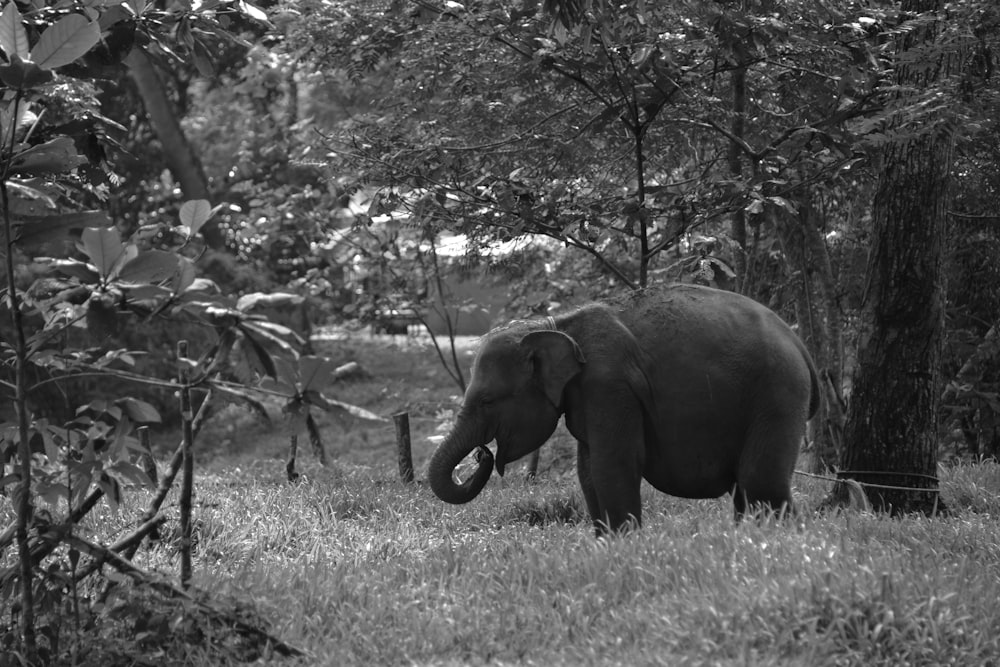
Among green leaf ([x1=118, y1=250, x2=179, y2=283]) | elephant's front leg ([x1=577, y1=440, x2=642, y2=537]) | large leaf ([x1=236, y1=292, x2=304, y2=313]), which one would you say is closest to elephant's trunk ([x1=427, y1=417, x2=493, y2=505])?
elephant's front leg ([x1=577, y1=440, x2=642, y2=537])

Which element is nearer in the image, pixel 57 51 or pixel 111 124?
pixel 57 51

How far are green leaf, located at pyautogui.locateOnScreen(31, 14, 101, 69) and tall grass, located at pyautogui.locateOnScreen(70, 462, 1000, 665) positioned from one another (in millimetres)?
2394

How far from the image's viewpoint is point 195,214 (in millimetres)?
4301

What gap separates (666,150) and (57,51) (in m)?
6.69

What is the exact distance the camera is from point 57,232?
4.34 metres

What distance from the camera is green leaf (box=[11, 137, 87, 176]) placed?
4402 mm

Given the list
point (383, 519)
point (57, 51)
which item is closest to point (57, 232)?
point (57, 51)

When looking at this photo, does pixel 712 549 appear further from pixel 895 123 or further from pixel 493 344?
pixel 895 123

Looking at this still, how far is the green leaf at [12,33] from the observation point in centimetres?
397

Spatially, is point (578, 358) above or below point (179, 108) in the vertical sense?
below

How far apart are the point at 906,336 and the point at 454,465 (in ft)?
9.97

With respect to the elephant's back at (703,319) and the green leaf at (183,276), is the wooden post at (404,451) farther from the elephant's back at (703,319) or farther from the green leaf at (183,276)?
the green leaf at (183,276)

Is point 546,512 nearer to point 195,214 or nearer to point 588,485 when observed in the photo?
point 588,485

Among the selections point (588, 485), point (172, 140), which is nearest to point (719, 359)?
point (588, 485)
